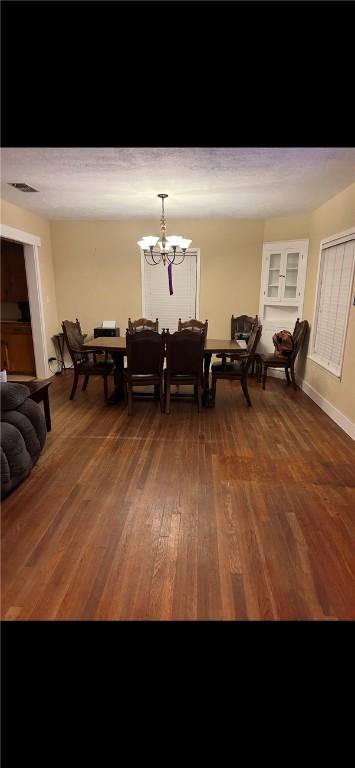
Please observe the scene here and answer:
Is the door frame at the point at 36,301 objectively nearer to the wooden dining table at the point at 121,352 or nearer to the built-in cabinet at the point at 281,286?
the wooden dining table at the point at 121,352

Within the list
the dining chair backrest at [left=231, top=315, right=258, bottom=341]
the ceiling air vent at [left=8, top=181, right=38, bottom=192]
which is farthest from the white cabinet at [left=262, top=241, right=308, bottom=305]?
the ceiling air vent at [left=8, top=181, right=38, bottom=192]

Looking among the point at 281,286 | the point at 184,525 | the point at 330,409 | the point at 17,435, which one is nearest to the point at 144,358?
the point at 17,435

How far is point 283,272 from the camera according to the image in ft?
17.0

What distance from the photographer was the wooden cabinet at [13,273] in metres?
5.24

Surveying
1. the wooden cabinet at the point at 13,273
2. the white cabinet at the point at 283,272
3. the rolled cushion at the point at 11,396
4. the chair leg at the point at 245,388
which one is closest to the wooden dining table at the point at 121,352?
the chair leg at the point at 245,388

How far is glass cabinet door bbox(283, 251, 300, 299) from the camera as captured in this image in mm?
5035

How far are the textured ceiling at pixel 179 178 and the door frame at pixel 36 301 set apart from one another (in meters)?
0.47

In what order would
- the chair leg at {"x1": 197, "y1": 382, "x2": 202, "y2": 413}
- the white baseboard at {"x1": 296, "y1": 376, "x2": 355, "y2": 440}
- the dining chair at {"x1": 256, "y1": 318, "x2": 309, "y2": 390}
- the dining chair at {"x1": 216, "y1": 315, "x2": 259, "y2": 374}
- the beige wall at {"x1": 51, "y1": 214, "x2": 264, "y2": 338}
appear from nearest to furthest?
the white baseboard at {"x1": 296, "y1": 376, "x2": 355, "y2": 440}
the chair leg at {"x1": 197, "y1": 382, "x2": 202, "y2": 413}
the dining chair at {"x1": 256, "y1": 318, "x2": 309, "y2": 390}
the beige wall at {"x1": 51, "y1": 214, "x2": 264, "y2": 338}
the dining chair at {"x1": 216, "y1": 315, "x2": 259, "y2": 374}

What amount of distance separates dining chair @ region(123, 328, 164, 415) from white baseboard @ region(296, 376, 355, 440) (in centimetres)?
191

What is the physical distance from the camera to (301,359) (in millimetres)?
4973

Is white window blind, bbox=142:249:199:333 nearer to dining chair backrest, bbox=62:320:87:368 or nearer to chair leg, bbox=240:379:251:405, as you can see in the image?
dining chair backrest, bbox=62:320:87:368

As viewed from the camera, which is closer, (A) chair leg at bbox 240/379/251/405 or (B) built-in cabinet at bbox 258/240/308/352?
(A) chair leg at bbox 240/379/251/405
